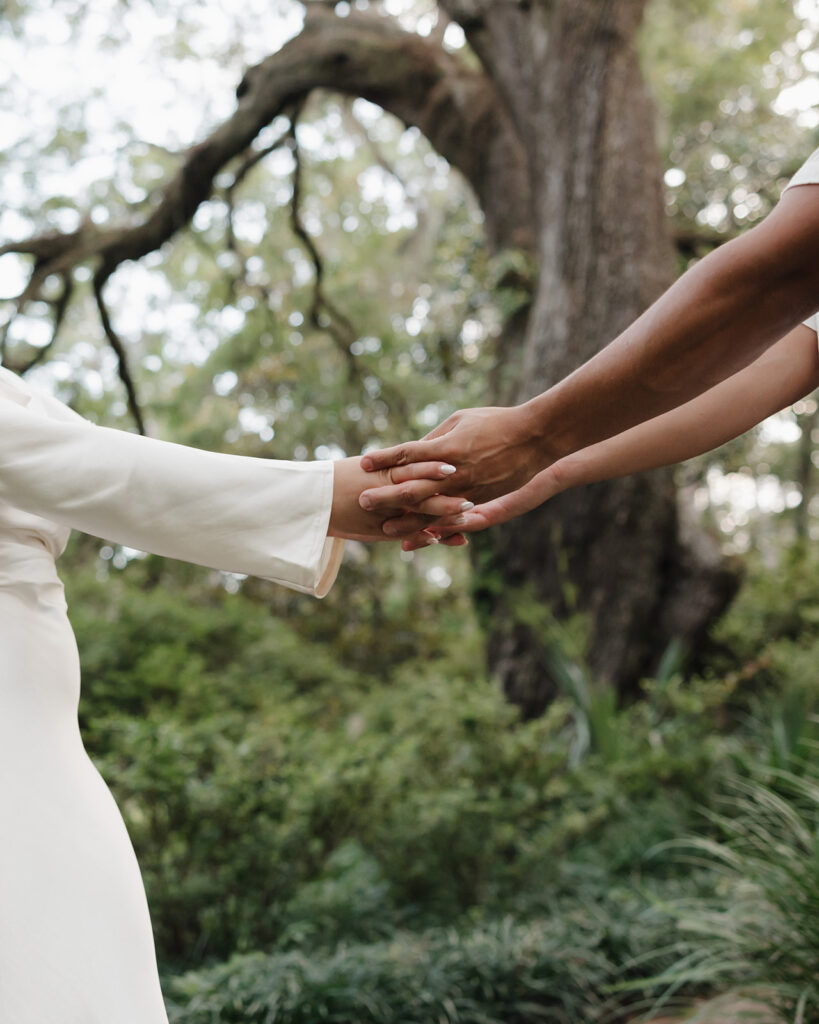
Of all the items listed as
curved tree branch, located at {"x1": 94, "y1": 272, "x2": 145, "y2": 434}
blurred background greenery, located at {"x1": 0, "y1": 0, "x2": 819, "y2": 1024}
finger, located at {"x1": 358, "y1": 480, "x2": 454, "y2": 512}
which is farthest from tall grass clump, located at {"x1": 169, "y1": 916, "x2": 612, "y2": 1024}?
curved tree branch, located at {"x1": 94, "y1": 272, "x2": 145, "y2": 434}

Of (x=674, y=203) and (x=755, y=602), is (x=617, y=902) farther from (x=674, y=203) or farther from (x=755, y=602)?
(x=674, y=203)

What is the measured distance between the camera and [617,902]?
3467mm

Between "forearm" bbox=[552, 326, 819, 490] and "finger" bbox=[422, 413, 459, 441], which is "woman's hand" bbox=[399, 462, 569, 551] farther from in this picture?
"finger" bbox=[422, 413, 459, 441]

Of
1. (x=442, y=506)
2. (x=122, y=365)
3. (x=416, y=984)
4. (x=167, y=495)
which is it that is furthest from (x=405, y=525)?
(x=122, y=365)

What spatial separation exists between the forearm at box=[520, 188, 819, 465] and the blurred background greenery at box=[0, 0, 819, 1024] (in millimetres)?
1721

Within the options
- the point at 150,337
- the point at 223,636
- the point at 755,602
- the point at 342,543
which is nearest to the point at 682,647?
the point at 755,602

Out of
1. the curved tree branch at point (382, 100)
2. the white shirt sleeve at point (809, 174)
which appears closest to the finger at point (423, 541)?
the white shirt sleeve at point (809, 174)

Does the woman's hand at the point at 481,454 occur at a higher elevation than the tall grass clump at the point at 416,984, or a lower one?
higher

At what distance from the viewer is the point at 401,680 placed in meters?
6.96

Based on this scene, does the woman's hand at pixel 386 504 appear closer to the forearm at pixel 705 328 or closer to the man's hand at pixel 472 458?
the man's hand at pixel 472 458

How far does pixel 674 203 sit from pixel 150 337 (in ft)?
22.0

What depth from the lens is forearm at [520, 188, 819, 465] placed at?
1361 mm

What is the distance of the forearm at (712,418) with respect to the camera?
1.95 metres

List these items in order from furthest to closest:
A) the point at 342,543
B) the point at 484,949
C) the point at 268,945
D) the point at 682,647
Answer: the point at 682,647, the point at 268,945, the point at 484,949, the point at 342,543
